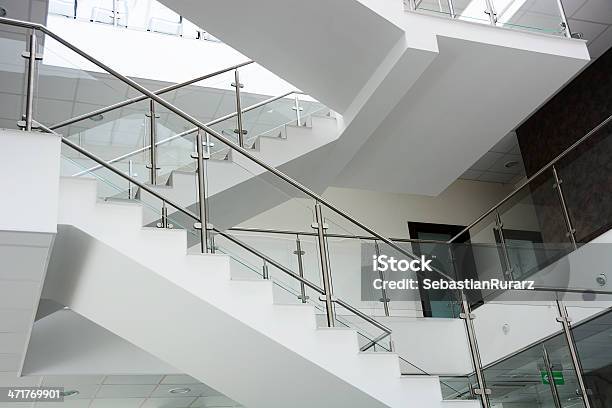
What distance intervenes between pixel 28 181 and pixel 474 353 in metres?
3.62

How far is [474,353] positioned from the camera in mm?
5641

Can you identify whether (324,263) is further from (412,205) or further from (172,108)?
(412,205)

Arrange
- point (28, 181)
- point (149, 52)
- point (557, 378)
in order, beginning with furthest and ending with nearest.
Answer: point (149, 52) → point (557, 378) → point (28, 181)

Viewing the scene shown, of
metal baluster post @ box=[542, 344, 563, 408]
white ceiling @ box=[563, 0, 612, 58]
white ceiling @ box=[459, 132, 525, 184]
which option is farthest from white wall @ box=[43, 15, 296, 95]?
white ceiling @ box=[459, 132, 525, 184]

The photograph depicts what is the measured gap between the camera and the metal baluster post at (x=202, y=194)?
184 inches

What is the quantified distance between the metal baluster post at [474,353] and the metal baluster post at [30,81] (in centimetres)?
360

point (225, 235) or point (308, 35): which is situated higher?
point (308, 35)

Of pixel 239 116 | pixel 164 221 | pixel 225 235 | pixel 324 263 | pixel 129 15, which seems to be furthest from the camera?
pixel 129 15

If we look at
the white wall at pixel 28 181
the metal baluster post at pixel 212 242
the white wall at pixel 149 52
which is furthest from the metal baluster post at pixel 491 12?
the white wall at pixel 28 181

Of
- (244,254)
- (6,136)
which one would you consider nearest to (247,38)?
(244,254)

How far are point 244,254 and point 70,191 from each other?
122cm

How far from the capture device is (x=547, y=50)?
661 centimetres

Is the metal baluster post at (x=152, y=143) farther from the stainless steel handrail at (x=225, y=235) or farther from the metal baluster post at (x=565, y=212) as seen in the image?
the metal baluster post at (x=565, y=212)

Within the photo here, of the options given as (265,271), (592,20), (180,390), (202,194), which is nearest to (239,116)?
(202,194)
